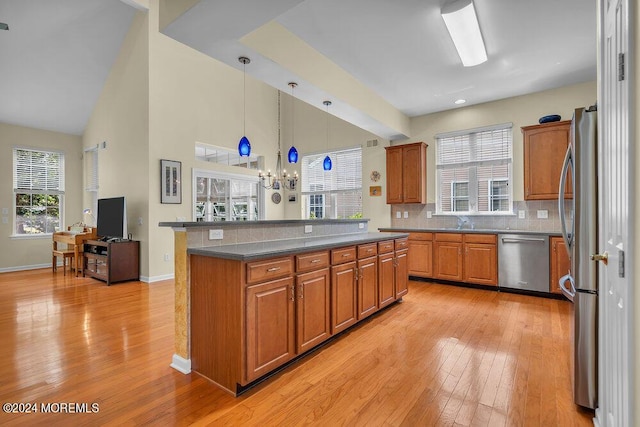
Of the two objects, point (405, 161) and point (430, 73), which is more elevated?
point (430, 73)

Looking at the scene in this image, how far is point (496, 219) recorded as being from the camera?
5.19m

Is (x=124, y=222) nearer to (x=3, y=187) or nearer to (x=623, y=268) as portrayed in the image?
(x=3, y=187)

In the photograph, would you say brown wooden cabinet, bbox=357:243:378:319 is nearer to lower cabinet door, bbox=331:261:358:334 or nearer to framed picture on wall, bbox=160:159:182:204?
lower cabinet door, bbox=331:261:358:334

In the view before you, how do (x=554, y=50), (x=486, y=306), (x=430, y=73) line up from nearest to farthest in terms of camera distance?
(x=554, y=50), (x=486, y=306), (x=430, y=73)

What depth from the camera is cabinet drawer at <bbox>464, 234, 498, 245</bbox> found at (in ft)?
15.4

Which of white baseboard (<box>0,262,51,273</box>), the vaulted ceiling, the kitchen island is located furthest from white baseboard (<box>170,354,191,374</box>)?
white baseboard (<box>0,262,51,273</box>)

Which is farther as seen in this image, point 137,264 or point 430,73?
point 137,264

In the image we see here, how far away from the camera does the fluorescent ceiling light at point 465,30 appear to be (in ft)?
9.26

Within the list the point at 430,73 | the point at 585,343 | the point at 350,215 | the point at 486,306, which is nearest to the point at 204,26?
the point at 430,73

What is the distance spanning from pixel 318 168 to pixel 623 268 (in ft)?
22.0

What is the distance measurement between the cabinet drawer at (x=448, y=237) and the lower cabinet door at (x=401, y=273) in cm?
128

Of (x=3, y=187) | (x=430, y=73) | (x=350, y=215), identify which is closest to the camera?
(x=430, y=73)

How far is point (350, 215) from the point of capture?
7020 mm

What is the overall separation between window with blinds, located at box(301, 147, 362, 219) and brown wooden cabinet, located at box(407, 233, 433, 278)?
1.59m
